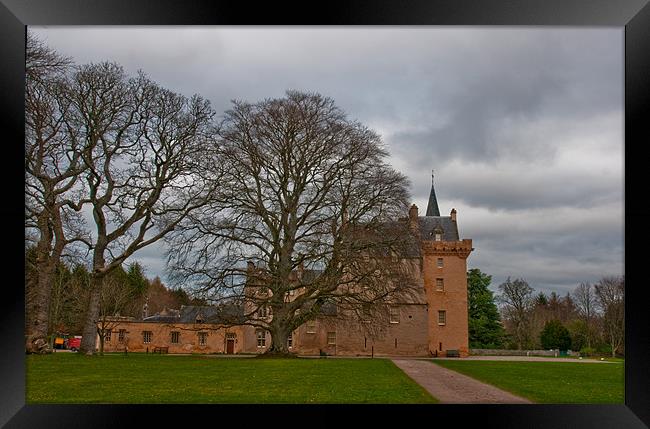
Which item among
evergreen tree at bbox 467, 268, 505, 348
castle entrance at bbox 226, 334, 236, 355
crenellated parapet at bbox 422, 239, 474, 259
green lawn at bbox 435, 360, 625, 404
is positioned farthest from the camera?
evergreen tree at bbox 467, 268, 505, 348

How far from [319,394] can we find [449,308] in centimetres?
2314

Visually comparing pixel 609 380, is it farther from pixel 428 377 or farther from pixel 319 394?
pixel 319 394

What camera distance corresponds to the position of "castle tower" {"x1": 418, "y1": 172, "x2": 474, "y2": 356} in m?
31.1

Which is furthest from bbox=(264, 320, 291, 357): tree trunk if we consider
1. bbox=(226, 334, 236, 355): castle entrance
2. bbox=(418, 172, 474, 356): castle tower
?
bbox=(418, 172, 474, 356): castle tower

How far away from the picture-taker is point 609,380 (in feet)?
46.5

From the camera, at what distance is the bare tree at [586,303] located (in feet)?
104

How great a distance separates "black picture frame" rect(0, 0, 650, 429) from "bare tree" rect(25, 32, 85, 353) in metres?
9.51

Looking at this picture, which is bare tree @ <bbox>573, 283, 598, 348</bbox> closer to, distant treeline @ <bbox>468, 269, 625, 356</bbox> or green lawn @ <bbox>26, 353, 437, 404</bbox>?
distant treeline @ <bbox>468, 269, 625, 356</bbox>

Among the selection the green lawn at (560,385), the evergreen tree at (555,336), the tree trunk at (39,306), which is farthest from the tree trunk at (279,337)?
the evergreen tree at (555,336)

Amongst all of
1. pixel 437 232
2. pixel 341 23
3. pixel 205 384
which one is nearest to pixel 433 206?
pixel 437 232

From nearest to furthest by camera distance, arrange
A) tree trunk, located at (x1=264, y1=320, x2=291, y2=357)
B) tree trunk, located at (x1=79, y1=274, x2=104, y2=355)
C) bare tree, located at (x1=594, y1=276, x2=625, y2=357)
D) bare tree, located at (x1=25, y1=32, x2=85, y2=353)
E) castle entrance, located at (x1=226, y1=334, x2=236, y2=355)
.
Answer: bare tree, located at (x1=25, y1=32, x2=85, y2=353)
tree trunk, located at (x1=79, y1=274, x2=104, y2=355)
tree trunk, located at (x1=264, y1=320, x2=291, y2=357)
bare tree, located at (x1=594, y1=276, x2=625, y2=357)
castle entrance, located at (x1=226, y1=334, x2=236, y2=355)

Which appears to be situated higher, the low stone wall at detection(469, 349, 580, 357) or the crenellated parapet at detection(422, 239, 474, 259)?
the crenellated parapet at detection(422, 239, 474, 259)

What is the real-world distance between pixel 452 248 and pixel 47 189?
20537mm
